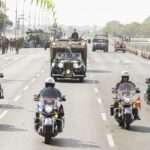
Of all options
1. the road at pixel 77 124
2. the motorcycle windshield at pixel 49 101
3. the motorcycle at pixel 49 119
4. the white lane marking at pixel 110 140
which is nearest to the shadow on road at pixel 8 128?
the road at pixel 77 124

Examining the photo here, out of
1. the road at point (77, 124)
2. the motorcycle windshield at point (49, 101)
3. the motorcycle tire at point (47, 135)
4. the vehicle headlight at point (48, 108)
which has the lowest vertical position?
the road at point (77, 124)

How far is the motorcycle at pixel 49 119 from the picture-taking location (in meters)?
17.2

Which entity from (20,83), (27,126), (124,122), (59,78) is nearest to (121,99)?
(124,122)

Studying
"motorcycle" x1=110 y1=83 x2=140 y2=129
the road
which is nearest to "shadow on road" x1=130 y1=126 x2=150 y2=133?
the road

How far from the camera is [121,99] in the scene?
20.3 metres

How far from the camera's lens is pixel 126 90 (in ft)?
67.3

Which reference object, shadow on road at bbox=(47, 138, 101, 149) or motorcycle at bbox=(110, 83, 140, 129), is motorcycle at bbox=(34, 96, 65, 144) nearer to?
shadow on road at bbox=(47, 138, 101, 149)

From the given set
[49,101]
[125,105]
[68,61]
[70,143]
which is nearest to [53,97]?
[49,101]

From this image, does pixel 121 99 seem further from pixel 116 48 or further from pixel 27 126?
pixel 116 48

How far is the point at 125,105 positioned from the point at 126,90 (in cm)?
68

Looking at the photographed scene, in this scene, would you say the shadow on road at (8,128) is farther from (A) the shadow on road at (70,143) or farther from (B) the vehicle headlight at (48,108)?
(B) the vehicle headlight at (48,108)

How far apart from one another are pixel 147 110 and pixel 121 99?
20.6 feet

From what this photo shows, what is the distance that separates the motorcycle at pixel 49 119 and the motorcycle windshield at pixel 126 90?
11.0ft

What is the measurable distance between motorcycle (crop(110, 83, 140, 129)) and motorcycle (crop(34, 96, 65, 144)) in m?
2.96
